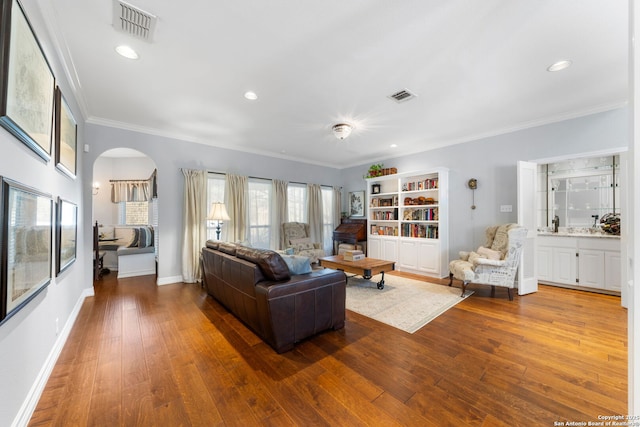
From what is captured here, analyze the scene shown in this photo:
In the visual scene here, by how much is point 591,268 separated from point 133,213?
952 centimetres

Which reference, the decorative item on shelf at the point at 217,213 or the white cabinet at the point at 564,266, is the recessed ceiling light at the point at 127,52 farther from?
the white cabinet at the point at 564,266

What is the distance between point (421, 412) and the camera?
1.58 meters

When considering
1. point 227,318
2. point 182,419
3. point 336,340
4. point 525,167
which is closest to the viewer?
point 182,419

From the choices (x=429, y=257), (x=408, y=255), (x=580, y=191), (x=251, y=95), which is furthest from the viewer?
(x=408, y=255)

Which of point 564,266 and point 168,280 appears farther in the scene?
point 168,280

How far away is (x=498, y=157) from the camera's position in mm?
4457

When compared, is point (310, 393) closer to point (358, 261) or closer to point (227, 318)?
point (227, 318)

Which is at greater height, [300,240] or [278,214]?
[278,214]

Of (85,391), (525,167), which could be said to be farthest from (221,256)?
(525,167)

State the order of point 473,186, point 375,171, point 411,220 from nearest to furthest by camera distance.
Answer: point 473,186 → point 411,220 → point 375,171

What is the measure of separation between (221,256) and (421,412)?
8.20 ft

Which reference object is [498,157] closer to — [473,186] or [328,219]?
[473,186]

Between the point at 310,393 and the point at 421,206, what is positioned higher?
the point at 421,206

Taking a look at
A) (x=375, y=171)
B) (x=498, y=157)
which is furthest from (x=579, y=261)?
(x=375, y=171)
